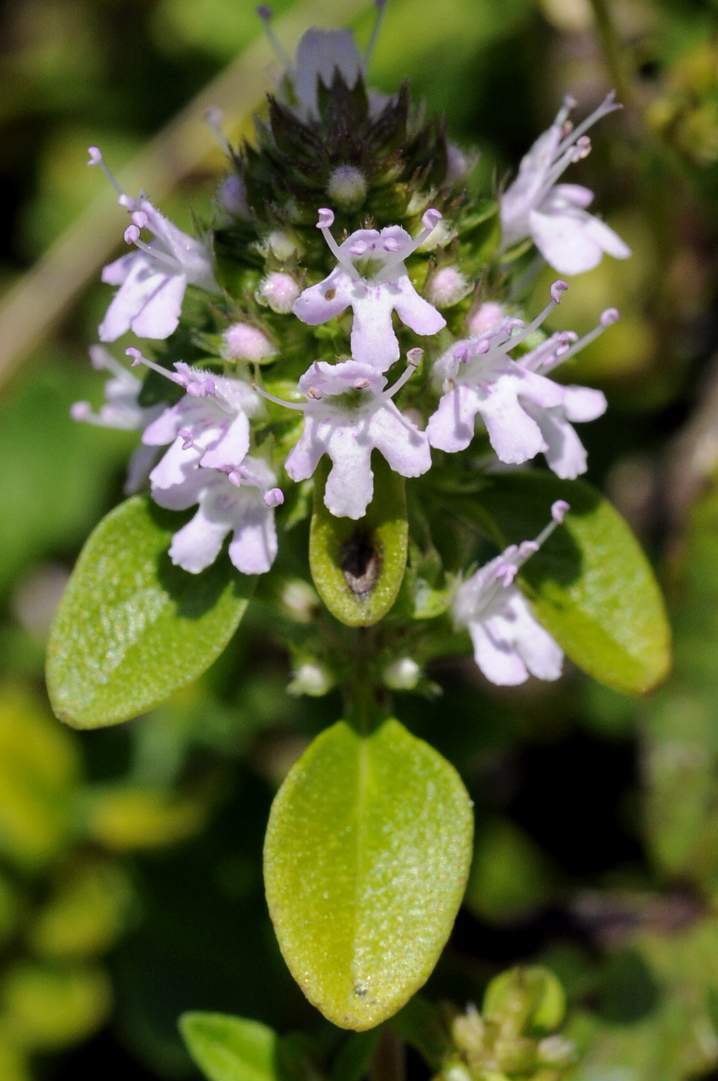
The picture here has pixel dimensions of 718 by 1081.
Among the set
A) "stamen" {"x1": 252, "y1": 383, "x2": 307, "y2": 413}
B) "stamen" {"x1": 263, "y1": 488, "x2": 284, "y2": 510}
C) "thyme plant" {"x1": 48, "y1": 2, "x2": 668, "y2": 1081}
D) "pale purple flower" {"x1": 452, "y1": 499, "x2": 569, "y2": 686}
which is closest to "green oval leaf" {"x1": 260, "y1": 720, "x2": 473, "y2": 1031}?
"thyme plant" {"x1": 48, "y1": 2, "x2": 668, "y2": 1081}

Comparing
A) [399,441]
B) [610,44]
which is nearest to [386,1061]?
[399,441]

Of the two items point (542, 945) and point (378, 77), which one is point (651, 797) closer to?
point (542, 945)

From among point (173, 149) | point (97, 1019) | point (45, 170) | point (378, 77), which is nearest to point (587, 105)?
point (378, 77)

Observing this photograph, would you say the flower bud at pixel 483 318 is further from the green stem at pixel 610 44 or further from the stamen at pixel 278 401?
the green stem at pixel 610 44

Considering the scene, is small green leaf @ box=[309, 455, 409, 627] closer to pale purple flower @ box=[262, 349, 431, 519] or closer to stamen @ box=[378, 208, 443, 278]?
pale purple flower @ box=[262, 349, 431, 519]

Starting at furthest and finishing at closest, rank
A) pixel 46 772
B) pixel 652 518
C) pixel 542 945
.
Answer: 1. pixel 652 518
2. pixel 46 772
3. pixel 542 945

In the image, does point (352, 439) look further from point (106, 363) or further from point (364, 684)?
point (106, 363)

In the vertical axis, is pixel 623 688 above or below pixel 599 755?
above

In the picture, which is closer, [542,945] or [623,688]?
[623,688]
